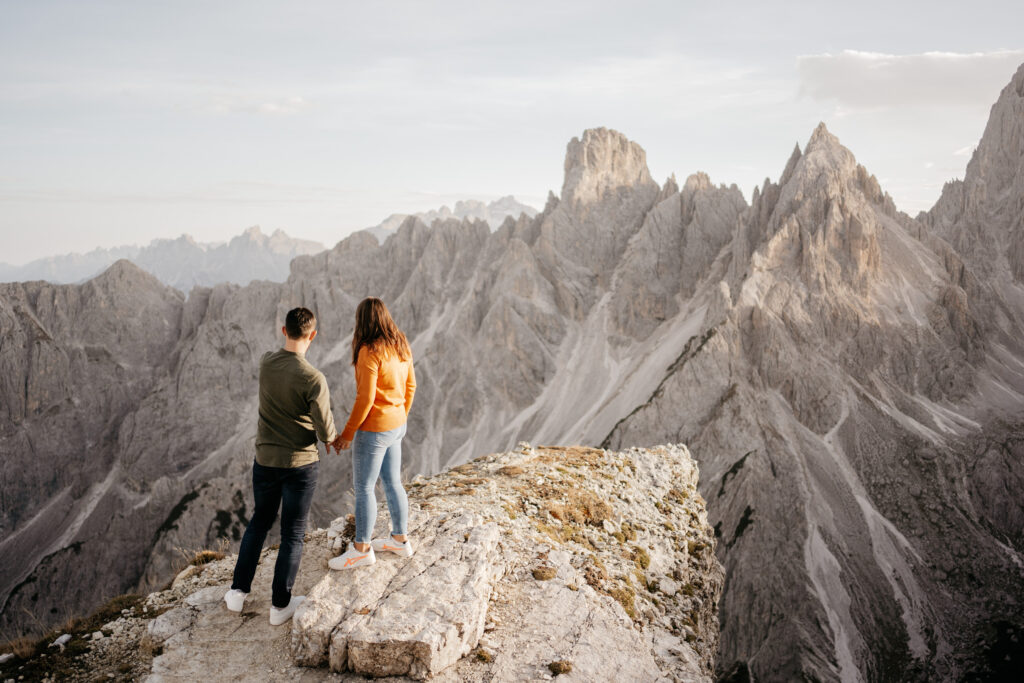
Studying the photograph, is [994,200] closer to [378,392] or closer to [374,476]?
[378,392]

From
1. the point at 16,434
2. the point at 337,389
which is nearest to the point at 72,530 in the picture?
the point at 16,434

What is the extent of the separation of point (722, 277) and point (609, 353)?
27.7 meters

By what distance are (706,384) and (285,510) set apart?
8075 centimetres

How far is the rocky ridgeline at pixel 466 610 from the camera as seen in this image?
7469 millimetres

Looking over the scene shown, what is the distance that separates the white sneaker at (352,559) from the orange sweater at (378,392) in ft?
6.81

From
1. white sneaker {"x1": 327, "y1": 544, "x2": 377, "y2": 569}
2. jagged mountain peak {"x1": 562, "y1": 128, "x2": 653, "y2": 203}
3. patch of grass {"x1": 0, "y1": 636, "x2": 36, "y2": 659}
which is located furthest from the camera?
jagged mountain peak {"x1": 562, "y1": 128, "x2": 653, "y2": 203}

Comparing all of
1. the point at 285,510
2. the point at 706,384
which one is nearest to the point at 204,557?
the point at 285,510

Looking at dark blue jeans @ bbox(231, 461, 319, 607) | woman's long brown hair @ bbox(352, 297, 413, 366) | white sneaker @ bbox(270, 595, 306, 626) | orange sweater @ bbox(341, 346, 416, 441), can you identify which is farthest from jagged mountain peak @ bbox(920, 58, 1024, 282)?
white sneaker @ bbox(270, 595, 306, 626)

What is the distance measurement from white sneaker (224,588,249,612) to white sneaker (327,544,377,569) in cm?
149

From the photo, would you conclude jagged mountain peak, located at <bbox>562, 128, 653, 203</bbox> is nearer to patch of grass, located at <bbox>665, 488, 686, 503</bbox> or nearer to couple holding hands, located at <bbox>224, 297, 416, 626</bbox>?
patch of grass, located at <bbox>665, 488, 686, 503</bbox>

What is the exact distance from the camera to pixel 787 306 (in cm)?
8481

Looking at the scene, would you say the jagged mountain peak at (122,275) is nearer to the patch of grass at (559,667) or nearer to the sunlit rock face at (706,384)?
the sunlit rock face at (706,384)

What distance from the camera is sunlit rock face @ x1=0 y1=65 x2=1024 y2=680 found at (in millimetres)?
58281

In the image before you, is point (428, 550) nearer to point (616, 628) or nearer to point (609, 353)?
point (616, 628)
